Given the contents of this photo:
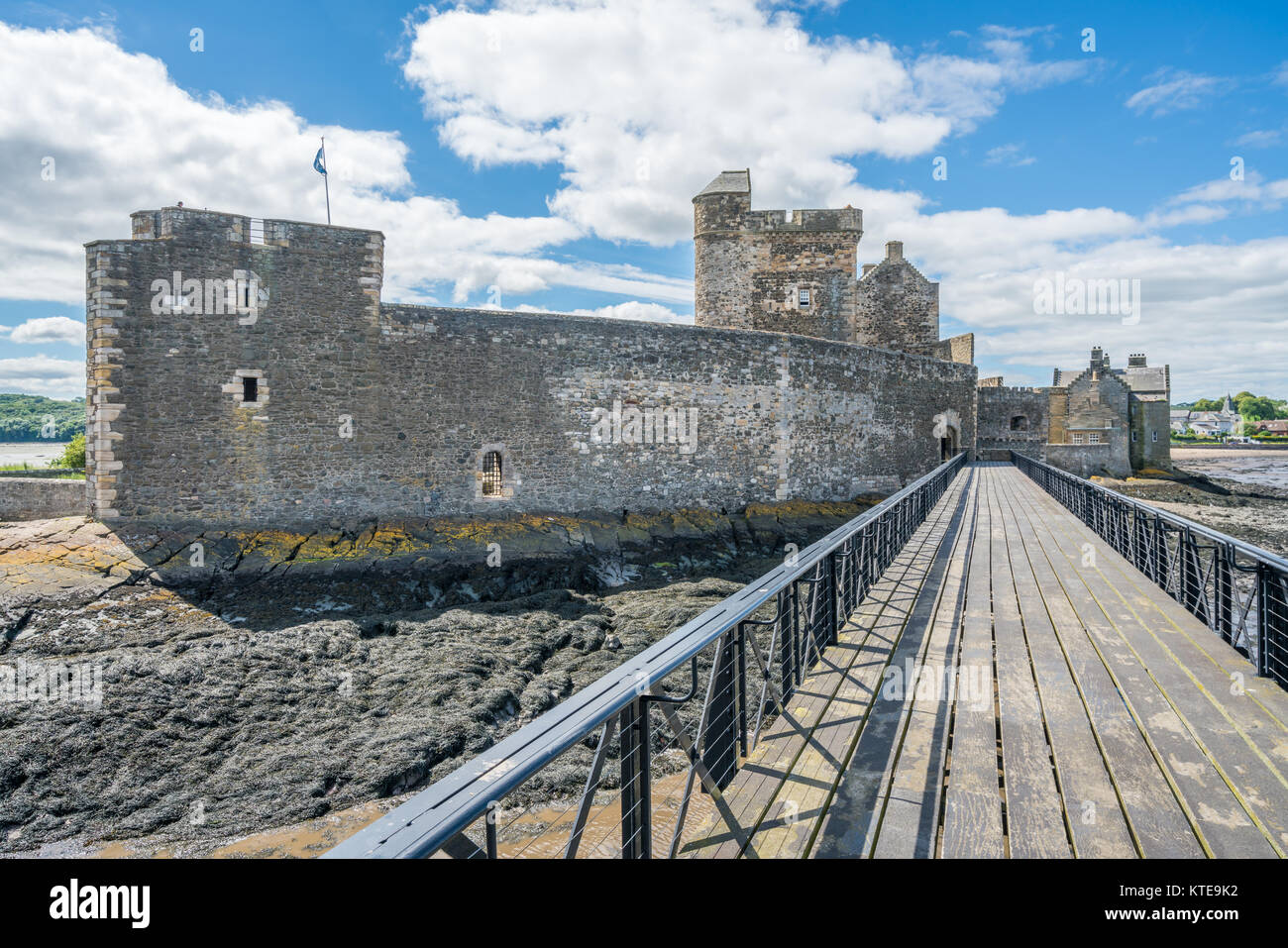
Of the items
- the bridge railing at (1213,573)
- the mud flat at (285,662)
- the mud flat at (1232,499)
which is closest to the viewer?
the bridge railing at (1213,573)

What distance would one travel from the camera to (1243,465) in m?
52.5

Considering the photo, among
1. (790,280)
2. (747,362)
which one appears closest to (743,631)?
(747,362)

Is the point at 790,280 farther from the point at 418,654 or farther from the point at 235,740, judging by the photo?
the point at 235,740

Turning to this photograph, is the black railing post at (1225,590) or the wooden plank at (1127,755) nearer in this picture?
the wooden plank at (1127,755)

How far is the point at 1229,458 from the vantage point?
2331 inches

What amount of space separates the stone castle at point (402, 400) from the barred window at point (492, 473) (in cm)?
4

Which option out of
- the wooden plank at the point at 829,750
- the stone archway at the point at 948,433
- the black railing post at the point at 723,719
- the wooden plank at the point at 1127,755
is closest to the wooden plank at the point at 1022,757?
the wooden plank at the point at 1127,755

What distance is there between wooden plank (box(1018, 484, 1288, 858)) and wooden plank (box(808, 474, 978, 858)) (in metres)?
0.98

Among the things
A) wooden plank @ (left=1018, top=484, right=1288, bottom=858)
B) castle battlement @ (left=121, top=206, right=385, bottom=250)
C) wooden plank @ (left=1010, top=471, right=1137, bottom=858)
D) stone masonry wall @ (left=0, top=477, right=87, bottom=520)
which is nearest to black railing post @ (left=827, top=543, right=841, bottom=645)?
wooden plank @ (left=1010, top=471, right=1137, bottom=858)

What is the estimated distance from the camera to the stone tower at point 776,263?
915 inches

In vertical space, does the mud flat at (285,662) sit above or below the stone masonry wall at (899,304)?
below

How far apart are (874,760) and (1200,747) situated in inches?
61.1

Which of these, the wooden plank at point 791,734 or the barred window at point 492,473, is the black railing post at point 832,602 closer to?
the wooden plank at point 791,734

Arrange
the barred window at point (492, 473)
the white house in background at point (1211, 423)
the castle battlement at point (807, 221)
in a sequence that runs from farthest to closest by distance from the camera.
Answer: the white house in background at point (1211, 423) < the castle battlement at point (807, 221) < the barred window at point (492, 473)
